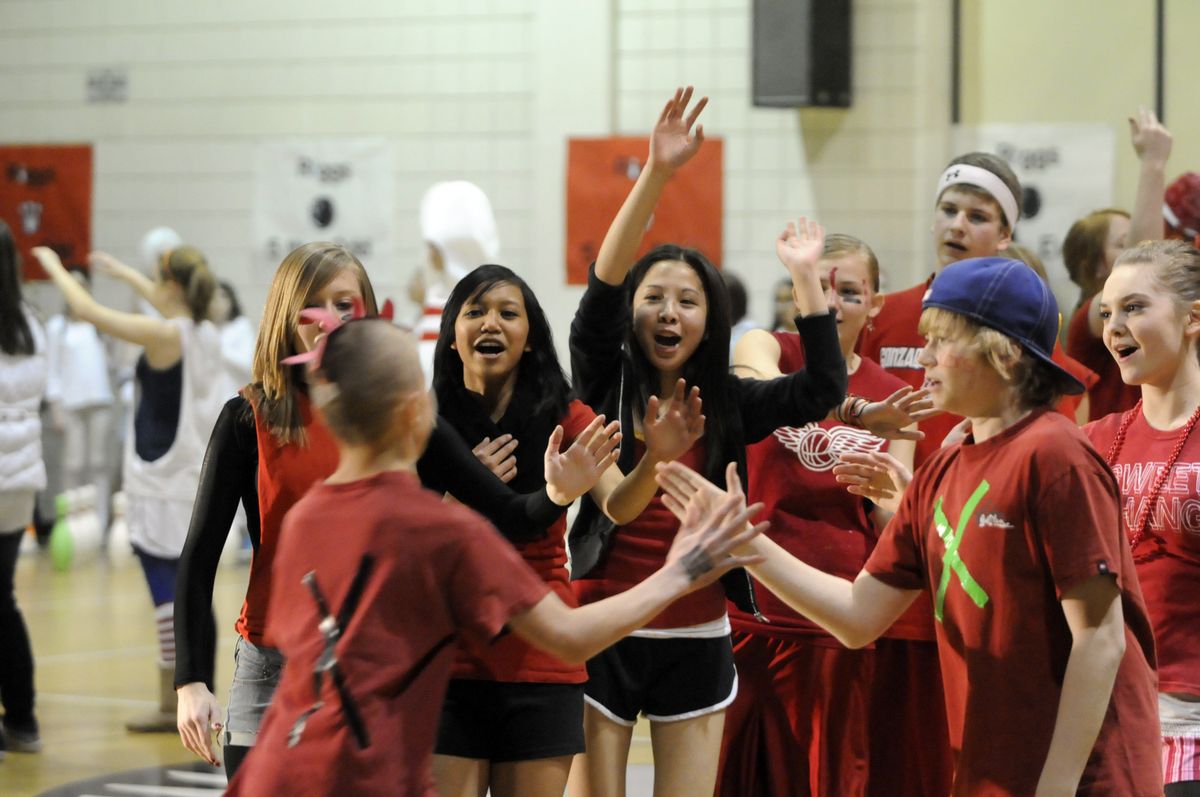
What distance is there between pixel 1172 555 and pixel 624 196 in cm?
757

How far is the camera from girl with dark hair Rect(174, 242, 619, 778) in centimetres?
319

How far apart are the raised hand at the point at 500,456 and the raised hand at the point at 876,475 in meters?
0.74

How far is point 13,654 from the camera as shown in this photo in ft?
20.1

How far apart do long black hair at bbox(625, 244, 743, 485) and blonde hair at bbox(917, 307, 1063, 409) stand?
1.13 metres

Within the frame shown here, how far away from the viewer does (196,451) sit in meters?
6.96

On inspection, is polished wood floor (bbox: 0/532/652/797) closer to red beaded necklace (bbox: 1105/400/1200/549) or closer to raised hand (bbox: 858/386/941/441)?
raised hand (bbox: 858/386/941/441)

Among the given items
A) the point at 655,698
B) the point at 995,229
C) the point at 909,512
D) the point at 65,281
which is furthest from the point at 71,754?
the point at 909,512

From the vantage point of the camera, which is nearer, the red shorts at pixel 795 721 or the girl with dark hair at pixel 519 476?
the girl with dark hair at pixel 519 476

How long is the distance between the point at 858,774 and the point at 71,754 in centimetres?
357

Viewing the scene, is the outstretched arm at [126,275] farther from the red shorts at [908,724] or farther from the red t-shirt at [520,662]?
the red shorts at [908,724]

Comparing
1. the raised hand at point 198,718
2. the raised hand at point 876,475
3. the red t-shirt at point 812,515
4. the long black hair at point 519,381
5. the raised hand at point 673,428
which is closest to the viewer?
the raised hand at point 876,475

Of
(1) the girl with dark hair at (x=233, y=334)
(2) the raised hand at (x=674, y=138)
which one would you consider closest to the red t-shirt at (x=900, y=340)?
(2) the raised hand at (x=674, y=138)

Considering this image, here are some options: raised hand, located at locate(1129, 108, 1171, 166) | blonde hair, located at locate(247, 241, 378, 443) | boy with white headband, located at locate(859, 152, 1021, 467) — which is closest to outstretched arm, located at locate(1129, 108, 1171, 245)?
raised hand, located at locate(1129, 108, 1171, 166)

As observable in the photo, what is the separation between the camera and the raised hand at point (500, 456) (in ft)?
11.2
